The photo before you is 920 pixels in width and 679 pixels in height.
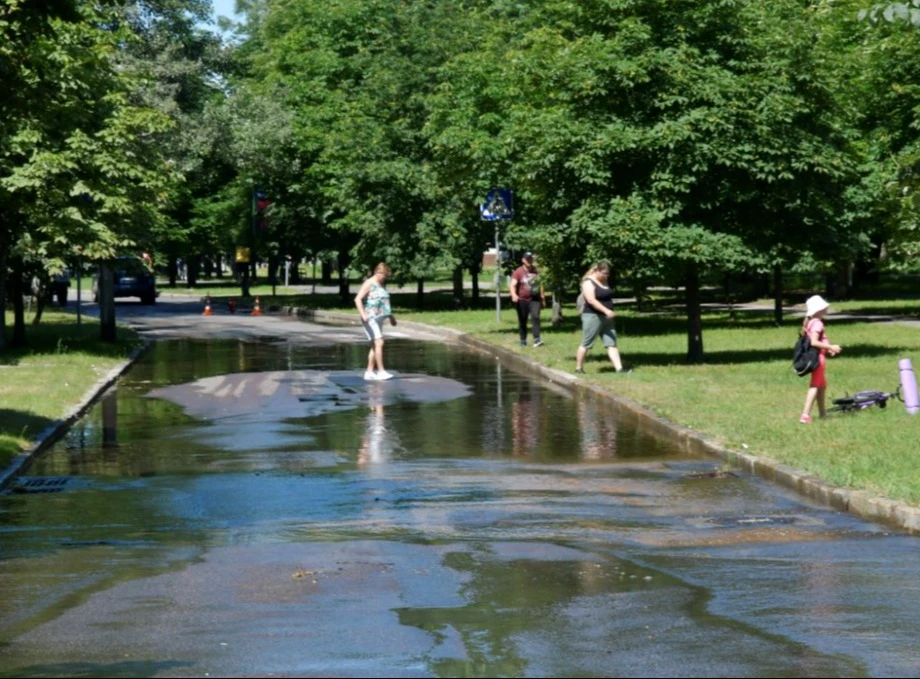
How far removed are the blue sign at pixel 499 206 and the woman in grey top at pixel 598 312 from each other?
11615mm

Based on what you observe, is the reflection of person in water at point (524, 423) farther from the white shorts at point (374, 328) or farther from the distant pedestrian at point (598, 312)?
the white shorts at point (374, 328)

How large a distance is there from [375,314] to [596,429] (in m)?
8.24

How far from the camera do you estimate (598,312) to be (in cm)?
2439

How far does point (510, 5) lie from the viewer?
52.1 metres

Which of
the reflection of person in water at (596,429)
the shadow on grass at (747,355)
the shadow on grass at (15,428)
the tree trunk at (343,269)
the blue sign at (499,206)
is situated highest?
the blue sign at (499,206)

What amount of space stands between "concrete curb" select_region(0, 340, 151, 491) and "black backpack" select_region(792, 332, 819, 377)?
7.69m

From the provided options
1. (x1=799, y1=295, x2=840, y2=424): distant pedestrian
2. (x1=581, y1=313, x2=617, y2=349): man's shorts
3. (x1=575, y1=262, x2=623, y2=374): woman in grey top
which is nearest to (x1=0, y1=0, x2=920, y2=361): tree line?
(x1=575, y1=262, x2=623, y2=374): woman in grey top

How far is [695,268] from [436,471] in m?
12.2

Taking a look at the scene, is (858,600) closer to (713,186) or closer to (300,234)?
(713,186)

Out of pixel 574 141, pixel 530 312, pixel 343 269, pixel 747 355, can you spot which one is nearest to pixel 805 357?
pixel 574 141

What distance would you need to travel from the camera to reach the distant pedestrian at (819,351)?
16625 mm

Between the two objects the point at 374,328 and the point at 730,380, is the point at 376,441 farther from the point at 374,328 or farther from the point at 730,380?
the point at 374,328

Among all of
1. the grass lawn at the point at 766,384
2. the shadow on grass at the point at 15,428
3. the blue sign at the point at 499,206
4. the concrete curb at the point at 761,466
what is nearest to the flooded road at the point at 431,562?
the concrete curb at the point at 761,466

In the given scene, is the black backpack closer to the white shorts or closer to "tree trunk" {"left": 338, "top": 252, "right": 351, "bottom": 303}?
the white shorts
